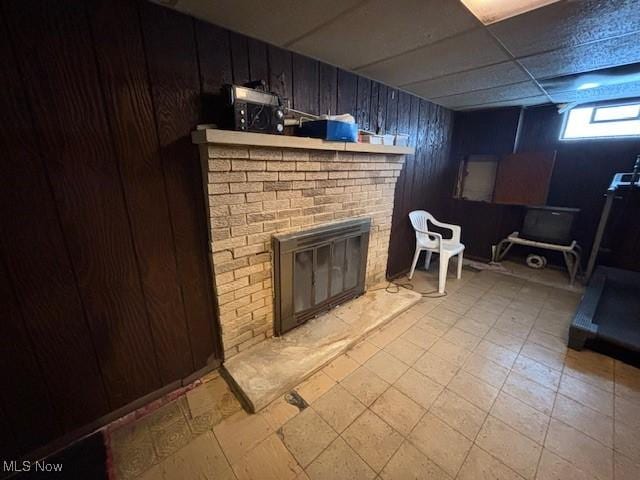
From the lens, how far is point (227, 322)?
1.77 meters

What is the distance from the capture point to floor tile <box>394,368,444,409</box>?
5.34 ft

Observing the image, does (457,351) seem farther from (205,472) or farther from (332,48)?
(332,48)

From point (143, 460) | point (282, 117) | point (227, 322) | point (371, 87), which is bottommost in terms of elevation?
point (143, 460)

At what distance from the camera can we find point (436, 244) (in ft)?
10.6

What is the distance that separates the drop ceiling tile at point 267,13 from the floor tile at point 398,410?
220 cm

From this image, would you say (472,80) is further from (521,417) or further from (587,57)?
(521,417)

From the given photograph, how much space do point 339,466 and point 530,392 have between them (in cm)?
137

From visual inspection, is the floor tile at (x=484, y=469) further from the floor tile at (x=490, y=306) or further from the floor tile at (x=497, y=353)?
the floor tile at (x=490, y=306)

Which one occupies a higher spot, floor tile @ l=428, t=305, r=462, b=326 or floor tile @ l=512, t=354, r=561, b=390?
floor tile @ l=428, t=305, r=462, b=326

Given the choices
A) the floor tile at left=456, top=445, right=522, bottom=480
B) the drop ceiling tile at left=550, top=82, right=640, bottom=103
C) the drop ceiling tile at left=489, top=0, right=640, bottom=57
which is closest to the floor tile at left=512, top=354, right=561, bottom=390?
the floor tile at left=456, top=445, right=522, bottom=480

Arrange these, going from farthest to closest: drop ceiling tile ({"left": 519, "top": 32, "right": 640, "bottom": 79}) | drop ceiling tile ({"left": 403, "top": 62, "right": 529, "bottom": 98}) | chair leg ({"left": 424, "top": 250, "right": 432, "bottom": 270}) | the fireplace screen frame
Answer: chair leg ({"left": 424, "top": 250, "right": 432, "bottom": 270}) < drop ceiling tile ({"left": 403, "top": 62, "right": 529, "bottom": 98}) < the fireplace screen frame < drop ceiling tile ({"left": 519, "top": 32, "right": 640, "bottom": 79})

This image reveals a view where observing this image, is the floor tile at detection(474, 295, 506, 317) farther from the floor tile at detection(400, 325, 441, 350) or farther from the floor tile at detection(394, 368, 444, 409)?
the floor tile at detection(394, 368, 444, 409)

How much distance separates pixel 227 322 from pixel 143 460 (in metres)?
0.76

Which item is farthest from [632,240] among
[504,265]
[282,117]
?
[282,117]
